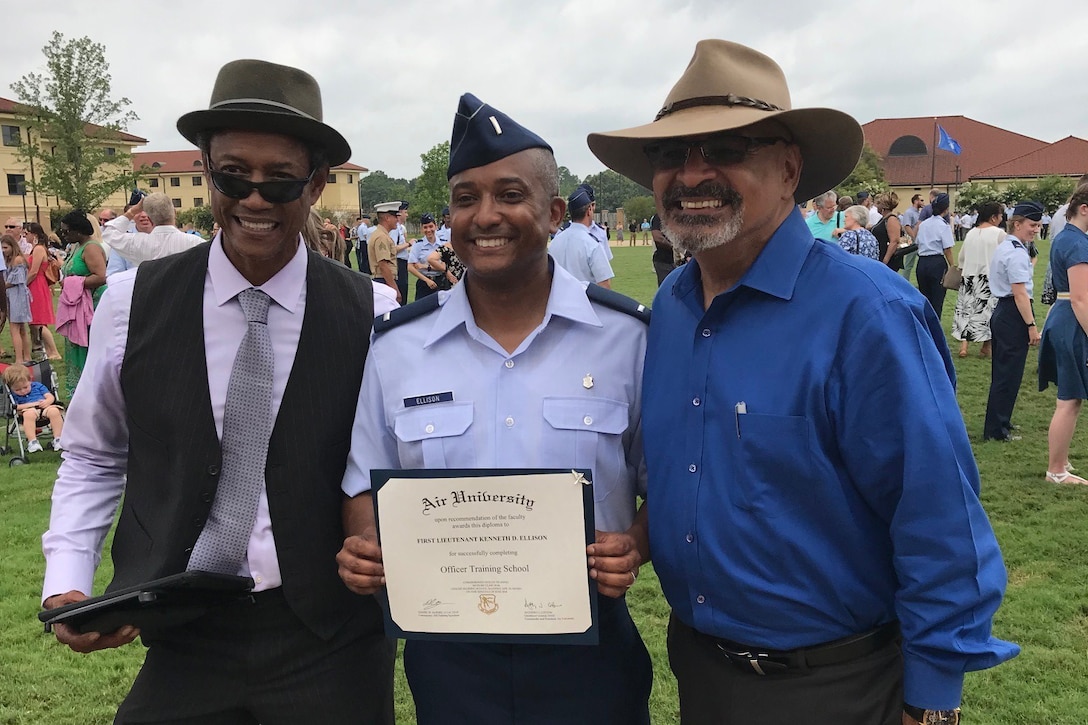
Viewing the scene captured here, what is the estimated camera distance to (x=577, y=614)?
2055 millimetres

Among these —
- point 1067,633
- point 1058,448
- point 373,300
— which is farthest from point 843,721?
point 1058,448

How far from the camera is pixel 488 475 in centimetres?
199

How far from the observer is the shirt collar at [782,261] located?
2025 millimetres

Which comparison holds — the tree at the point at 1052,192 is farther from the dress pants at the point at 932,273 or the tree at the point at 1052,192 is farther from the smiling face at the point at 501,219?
the smiling face at the point at 501,219

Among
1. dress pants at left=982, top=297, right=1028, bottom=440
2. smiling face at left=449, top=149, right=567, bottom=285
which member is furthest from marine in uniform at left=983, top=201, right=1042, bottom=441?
smiling face at left=449, top=149, right=567, bottom=285

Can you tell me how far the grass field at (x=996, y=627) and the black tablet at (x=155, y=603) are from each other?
1430 millimetres

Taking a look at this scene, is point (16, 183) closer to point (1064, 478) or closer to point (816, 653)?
point (1064, 478)

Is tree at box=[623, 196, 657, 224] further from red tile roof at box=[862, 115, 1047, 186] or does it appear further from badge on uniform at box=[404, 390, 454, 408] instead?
badge on uniform at box=[404, 390, 454, 408]

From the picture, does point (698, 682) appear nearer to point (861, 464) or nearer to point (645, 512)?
point (645, 512)

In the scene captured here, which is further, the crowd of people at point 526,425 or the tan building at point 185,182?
the tan building at point 185,182

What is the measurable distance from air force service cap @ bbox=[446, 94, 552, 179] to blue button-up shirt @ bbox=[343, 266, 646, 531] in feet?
1.27

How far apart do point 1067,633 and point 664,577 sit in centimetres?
347

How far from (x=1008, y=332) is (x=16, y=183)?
236 feet

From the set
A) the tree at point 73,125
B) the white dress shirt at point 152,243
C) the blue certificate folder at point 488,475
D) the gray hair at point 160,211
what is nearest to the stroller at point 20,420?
the white dress shirt at point 152,243
